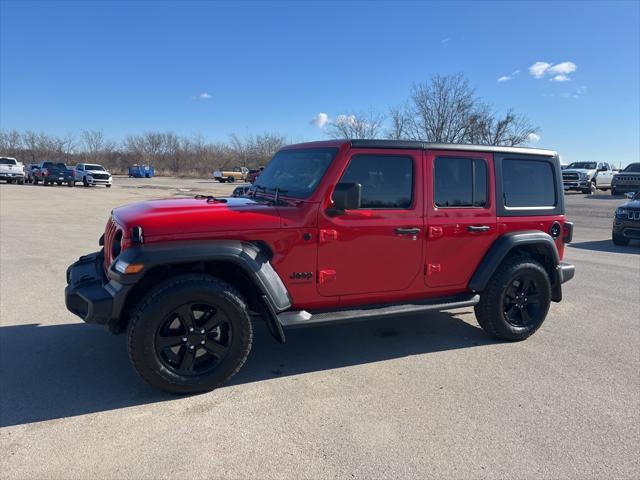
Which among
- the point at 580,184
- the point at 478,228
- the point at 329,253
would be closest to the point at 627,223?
the point at 478,228

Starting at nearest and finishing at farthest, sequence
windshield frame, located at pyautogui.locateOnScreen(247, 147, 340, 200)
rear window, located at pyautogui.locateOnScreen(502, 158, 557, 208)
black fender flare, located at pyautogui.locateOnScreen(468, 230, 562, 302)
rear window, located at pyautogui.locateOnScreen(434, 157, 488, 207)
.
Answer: windshield frame, located at pyautogui.locateOnScreen(247, 147, 340, 200) < rear window, located at pyautogui.locateOnScreen(434, 157, 488, 207) < black fender flare, located at pyautogui.locateOnScreen(468, 230, 562, 302) < rear window, located at pyautogui.locateOnScreen(502, 158, 557, 208)

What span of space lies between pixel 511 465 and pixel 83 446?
257cm

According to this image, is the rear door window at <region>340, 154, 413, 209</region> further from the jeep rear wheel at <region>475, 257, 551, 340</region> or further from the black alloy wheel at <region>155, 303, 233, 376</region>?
the black alloy wheel at <region>155, 303, 233, 376</region>

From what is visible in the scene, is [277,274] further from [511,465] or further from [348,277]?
[511,465]

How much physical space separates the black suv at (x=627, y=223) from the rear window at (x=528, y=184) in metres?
8.06

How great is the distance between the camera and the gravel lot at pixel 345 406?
2.72 metres

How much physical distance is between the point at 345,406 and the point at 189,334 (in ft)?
4.15

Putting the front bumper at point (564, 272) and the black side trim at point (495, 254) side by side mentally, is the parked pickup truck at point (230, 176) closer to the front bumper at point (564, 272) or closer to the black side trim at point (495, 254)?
the front bumper at point (564, 272)

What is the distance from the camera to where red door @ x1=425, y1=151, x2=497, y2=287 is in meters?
4.29

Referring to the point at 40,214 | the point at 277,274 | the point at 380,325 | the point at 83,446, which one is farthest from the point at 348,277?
the point at 40,214

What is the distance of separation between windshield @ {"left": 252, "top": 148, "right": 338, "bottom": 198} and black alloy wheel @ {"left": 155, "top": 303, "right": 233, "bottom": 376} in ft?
4.05

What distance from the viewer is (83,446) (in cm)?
284

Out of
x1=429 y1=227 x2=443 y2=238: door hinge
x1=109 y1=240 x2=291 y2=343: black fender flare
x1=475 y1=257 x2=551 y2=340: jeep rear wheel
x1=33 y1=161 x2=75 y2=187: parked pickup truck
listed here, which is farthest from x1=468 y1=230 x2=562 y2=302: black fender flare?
x1=33 y1=161 x2=75 y2=187: parked pickup truck

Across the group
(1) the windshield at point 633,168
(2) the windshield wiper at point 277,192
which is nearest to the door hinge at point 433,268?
(2) the windshield wiper at point 277,192
